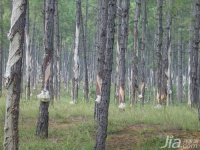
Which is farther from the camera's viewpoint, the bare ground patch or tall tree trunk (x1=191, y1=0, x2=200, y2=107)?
tall tree trunk (x1=191, y1=0, x2=200, y2=107)

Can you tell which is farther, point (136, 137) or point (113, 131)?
point (113, 131)

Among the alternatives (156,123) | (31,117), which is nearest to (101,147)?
(156,123)

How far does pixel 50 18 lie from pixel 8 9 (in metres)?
17.9

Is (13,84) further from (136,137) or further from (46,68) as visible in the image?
(136,137)

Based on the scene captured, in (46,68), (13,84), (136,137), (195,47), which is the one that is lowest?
(136,137)

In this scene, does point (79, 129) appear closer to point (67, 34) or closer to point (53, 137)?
point (53, 137)

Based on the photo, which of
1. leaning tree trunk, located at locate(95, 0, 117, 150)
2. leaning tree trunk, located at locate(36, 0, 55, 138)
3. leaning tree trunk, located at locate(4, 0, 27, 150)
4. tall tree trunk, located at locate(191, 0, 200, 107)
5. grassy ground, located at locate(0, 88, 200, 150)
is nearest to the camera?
leaning tree trunk, located at locate(4, 0, 27, 150)

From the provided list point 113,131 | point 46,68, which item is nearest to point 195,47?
point 113,131

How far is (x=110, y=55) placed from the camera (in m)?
6.84

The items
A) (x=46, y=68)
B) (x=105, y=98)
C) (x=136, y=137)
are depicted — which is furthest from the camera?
(x=46, y=68)

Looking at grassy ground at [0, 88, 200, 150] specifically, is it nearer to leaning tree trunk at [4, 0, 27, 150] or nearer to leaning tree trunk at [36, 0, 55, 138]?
leaning tree trunk at [36, 0, 55, 138]

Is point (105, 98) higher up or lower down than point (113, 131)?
higher up

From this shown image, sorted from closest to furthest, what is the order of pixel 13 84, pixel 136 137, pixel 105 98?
1. pixel 13 84
2. pixel 105 98
3. pixel 136 137

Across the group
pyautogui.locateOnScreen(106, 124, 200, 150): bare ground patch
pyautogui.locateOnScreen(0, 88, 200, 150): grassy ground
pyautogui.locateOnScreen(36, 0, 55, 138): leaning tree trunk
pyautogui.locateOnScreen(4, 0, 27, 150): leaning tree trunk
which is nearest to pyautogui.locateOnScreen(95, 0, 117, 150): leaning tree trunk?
pyautogui.locateOnScreen(0, 88, 200, 150): grassy ground
